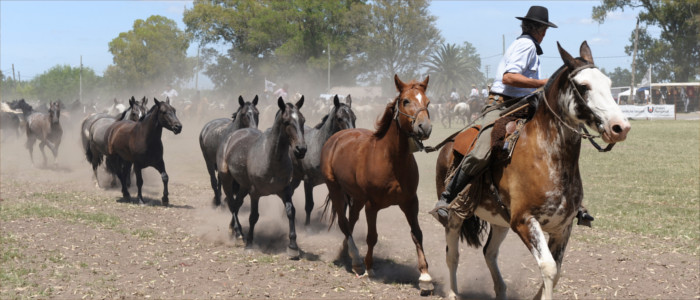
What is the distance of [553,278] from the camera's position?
538cm

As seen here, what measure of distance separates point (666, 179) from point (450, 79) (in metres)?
86.4

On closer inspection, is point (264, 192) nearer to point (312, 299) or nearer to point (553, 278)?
point (312, 299)

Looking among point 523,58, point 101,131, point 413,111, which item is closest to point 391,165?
point 413,111

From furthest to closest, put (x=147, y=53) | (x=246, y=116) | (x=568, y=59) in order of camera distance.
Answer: (x=147, y=53), (x=246, y=116), (x=568, y=59)

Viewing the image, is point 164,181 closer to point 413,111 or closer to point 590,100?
point 413,111

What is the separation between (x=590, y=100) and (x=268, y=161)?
5.79m

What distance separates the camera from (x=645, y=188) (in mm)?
15391

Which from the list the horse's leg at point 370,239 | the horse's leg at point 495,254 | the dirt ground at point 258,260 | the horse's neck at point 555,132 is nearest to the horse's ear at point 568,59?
the horse's neck at point 555,132

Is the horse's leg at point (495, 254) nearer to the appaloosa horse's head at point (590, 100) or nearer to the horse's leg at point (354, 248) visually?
the horse's leg at point (354, 248)

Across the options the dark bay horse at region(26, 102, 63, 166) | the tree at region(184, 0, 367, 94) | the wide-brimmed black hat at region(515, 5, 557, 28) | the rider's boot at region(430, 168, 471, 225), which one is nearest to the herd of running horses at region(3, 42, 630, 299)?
the rider's boot at region(430, 168, 471, 225)

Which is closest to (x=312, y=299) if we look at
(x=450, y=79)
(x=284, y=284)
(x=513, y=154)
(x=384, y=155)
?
(x=284, y=284)

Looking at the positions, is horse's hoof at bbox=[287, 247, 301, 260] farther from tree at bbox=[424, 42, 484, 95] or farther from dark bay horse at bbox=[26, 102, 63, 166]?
tree at bbox=[424, 42, 484, 95]

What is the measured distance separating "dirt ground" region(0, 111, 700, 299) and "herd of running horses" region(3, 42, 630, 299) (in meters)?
0.48

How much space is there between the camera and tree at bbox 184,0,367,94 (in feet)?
218
